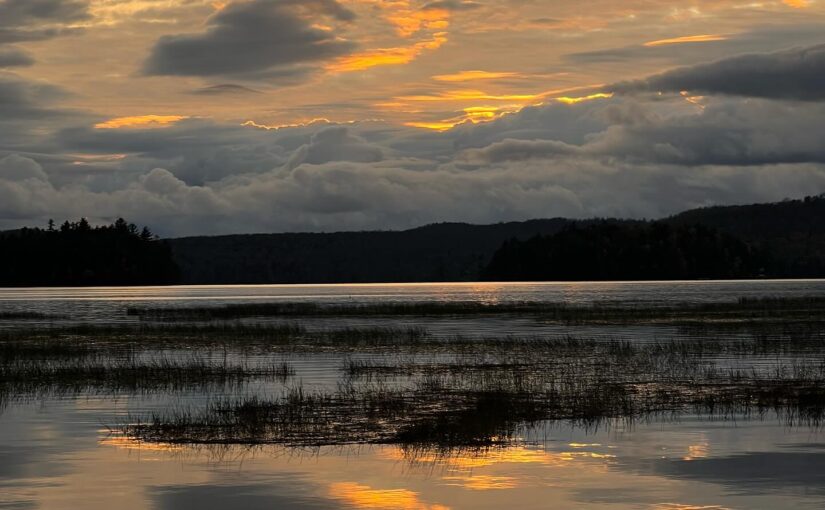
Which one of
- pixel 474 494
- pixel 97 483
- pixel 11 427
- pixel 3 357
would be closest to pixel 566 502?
pixel 474 494

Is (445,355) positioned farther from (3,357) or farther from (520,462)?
(520,462)

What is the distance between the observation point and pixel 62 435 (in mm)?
28750

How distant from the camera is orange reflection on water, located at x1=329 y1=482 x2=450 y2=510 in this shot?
19.6m

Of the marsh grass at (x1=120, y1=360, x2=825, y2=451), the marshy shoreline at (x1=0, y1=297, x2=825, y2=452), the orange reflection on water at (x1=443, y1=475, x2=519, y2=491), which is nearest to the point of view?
the orange reflection on water at (x1=443, y1=475, x2=519, y2=491)

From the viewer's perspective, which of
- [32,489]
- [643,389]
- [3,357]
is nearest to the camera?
[32,489]

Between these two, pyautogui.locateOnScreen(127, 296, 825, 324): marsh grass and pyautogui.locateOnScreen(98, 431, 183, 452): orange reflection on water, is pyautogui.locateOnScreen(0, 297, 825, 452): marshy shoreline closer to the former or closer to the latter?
pyautogui.locateOnScreen(98, 431, 183, 452): orange reflection on water

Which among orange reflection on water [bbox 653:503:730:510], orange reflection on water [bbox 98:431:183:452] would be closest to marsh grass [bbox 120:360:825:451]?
orange reflection on water [bbox 98:431:183:452]

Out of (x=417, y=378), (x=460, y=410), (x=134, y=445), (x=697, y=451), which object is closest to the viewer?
(x=697, y=451)

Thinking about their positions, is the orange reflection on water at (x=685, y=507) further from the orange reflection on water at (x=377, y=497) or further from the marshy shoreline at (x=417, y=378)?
the marshy shoreline at (x=417, y=378)

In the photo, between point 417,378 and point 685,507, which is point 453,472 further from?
point 417,378

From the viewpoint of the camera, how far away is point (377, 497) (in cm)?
2039

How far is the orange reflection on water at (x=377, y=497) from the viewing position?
19.6m

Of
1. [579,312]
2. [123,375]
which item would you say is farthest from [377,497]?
[579,312]

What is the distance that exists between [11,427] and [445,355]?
1009 inches
